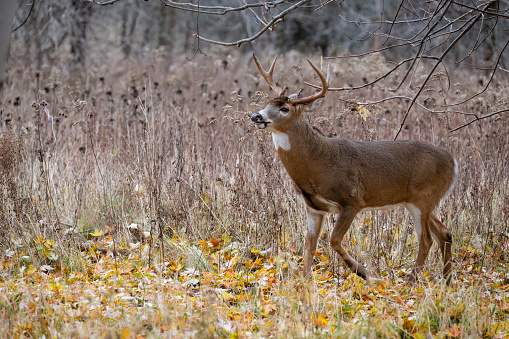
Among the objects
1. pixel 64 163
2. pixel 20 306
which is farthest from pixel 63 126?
pixel 20 306

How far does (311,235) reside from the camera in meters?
5.24

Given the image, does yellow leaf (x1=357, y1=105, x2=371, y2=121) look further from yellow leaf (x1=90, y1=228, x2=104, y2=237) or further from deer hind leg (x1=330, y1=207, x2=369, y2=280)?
yellow leaf (x1=90, y1=228, x2=104, y2=237)

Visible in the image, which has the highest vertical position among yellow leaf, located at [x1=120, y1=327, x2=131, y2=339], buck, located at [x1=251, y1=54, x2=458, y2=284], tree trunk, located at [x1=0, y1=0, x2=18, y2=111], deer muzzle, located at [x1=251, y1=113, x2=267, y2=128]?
tree trunk, located at [x1=0, y1=0, x2=18, y2=111]

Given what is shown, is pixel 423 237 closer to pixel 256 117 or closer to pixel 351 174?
pixel 351 174

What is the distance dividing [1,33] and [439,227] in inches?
155

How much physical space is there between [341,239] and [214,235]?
57.6 inches

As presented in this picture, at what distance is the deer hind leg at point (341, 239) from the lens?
494 cm

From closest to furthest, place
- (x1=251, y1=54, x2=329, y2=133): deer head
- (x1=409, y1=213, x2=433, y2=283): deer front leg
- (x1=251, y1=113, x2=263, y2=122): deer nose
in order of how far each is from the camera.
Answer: (x1=251, y1=113, x2=263, y2=122): deer nose → (x1=251, y1=54, x2=329, y2=133): deer head → (x1=409, y1=213, x2=433, y2=283): deer front leg

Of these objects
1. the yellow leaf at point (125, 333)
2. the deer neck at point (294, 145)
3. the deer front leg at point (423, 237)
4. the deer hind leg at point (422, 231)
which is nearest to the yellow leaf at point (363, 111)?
the deer neck at point (294, 145)

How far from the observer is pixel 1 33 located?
3107 mm

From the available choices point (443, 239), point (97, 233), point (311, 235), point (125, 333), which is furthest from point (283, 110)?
point (125, 333)

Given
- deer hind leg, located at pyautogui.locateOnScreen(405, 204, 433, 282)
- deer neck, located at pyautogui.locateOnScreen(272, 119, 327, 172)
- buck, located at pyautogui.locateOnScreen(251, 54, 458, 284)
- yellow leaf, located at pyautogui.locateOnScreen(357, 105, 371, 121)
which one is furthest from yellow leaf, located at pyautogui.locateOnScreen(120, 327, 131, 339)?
deer hind leg, located at pyautogui.locateOnScreen(405, 204, 433, 282)

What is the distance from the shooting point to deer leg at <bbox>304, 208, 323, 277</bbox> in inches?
205

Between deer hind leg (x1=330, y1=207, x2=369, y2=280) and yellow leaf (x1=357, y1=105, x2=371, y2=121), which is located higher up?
yellow leaf (x1=357, y1=105, x2=371, y2=121)
